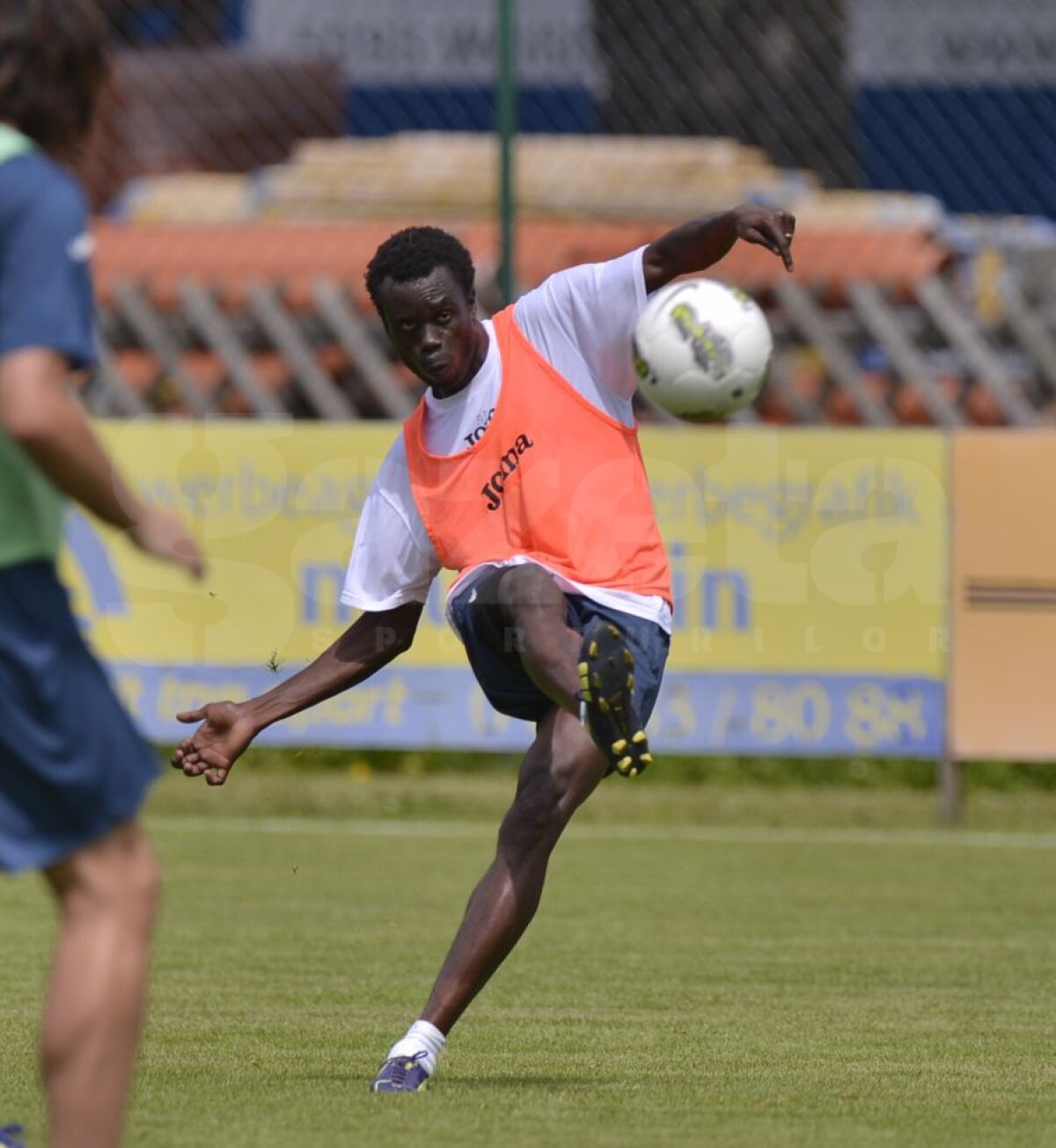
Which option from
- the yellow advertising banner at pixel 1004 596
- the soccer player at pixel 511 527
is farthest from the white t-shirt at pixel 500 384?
the yellow advertising banner at pixel 1004 596

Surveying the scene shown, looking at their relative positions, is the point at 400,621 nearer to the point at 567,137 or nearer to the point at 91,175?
the point at 567,137

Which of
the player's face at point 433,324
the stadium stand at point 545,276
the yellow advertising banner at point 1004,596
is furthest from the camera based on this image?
the stadium stand at point 545,276

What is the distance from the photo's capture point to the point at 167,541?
12.5 feet

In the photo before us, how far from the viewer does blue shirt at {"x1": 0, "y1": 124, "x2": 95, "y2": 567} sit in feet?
12.7

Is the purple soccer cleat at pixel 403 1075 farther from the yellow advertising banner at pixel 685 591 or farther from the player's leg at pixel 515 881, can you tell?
the yellow advertising banner at pixel 685 591

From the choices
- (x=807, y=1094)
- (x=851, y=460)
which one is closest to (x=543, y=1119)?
(x=807, y=1094)

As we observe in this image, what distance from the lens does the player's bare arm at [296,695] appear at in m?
5.89

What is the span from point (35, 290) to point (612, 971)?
15.1ft

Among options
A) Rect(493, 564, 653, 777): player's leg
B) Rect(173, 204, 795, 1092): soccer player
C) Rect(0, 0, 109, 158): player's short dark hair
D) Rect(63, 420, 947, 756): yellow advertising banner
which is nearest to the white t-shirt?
Rect(173, 204, 795, 1092): soccer player

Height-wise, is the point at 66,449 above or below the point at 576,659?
below

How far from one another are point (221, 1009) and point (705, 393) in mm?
2241

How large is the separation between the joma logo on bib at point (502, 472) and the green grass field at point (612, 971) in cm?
137

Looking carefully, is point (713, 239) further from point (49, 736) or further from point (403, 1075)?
point (49, 736)

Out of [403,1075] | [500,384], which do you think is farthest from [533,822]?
[500,384]
